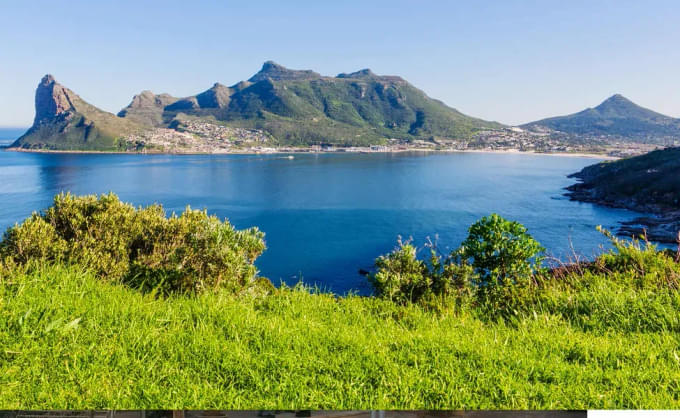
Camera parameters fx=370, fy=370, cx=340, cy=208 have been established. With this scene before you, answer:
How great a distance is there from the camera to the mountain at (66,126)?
4333 inches

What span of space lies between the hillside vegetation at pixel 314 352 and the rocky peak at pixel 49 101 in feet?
496

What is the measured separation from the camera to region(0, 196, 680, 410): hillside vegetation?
208 centimetres

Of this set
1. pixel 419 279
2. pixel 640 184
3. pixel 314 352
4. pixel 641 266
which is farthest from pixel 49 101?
pixel 640 184

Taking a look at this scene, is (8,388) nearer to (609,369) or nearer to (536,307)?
(609,369)

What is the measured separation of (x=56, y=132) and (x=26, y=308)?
14244 cm

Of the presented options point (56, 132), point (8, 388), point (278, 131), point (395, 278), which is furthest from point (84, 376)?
point (278, 131)

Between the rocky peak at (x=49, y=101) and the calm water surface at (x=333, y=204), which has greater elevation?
the rocky peak at (x=49, y=101)

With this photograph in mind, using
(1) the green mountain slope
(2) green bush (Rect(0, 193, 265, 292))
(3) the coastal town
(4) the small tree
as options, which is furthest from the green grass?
(3) the coastal town

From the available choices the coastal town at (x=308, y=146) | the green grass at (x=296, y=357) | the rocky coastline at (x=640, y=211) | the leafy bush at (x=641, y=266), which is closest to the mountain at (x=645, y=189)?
the rocky coastline at (x=640, y=211)

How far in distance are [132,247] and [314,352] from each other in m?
4.78

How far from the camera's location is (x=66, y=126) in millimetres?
114750

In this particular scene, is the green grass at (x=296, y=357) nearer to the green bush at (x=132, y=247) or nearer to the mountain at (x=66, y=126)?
the green bush at (x=132, y=247)

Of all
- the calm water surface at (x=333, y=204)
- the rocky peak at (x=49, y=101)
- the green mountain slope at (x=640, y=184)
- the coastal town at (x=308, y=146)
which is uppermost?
the rocky peak at (x=49, y=101)

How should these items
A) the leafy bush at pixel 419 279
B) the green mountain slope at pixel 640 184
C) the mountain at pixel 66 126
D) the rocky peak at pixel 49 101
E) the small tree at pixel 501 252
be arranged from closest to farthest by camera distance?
the small tree at pixel 501 252, the leafy bush at pixel 419 279, the green mountain slope at pixel 640 184, the mountain at pixel 66 126, the rocky peak at pixel 49 101
